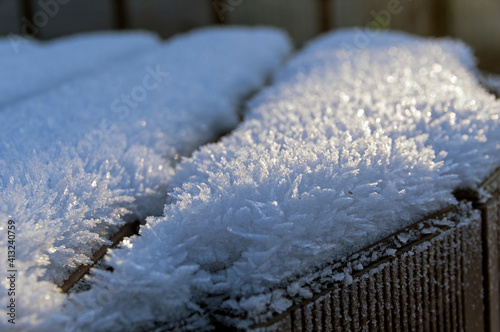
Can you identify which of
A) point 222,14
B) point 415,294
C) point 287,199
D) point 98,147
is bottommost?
point 415,294

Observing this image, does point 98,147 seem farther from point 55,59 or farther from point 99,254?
point 55,59

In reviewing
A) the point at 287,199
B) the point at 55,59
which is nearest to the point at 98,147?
the point at 287,199

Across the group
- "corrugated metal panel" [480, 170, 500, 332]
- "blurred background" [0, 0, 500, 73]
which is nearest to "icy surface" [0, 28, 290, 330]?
"corrugated metal panel" [480, 170, 500, 332]

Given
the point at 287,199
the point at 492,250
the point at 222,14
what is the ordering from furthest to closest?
the point at 222,14 < the point at 492,250 < the point at 287,199

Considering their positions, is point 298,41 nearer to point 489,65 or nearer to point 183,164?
point 489,65

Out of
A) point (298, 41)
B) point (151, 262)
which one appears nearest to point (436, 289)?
point (151, 262)
